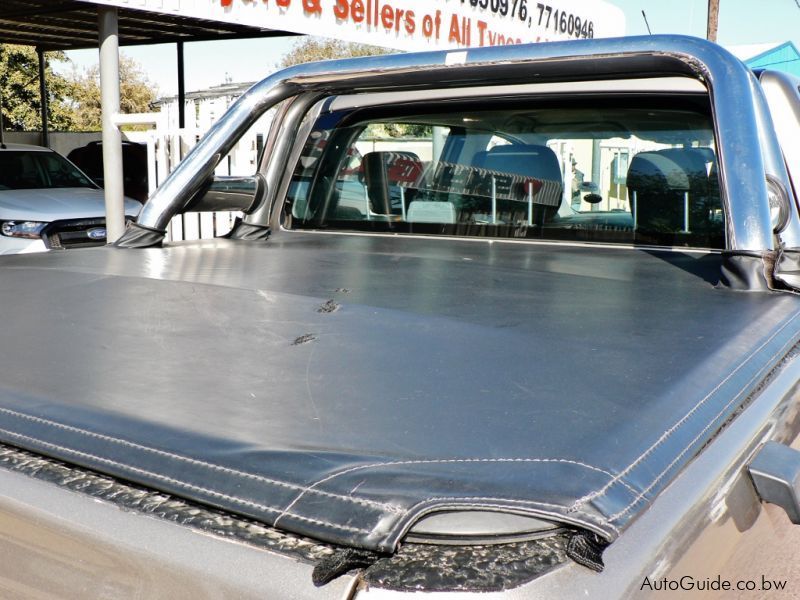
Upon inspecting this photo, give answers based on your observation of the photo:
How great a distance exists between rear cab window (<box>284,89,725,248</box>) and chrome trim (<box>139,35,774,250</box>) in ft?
0.60

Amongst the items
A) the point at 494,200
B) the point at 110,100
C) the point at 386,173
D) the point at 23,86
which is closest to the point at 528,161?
the point at 494,200

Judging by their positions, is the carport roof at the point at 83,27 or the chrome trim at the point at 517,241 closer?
the chrome trim at the point at 517,241

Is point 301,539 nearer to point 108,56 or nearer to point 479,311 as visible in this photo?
point 479,311

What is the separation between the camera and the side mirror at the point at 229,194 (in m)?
3.24

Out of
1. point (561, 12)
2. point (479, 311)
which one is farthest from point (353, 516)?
point (561, 12)

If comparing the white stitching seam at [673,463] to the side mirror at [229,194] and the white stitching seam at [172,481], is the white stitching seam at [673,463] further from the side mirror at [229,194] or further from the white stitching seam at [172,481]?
the side mirror at [229,194]

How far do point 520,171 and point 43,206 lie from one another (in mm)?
7437

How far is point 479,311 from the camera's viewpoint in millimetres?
1948

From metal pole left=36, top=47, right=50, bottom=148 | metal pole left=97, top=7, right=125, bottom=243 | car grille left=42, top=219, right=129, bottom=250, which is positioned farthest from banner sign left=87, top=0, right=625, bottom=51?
metal pole left=36, top=47, right=50, bottom=148

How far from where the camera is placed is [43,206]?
9336 millimetres

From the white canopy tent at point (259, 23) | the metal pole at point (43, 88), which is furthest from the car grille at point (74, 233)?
the metal pole at point (43, 88)

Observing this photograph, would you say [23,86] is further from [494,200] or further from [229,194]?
[494,200]

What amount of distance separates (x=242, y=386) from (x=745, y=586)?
81cm

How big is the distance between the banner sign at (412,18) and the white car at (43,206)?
240 centimetres
